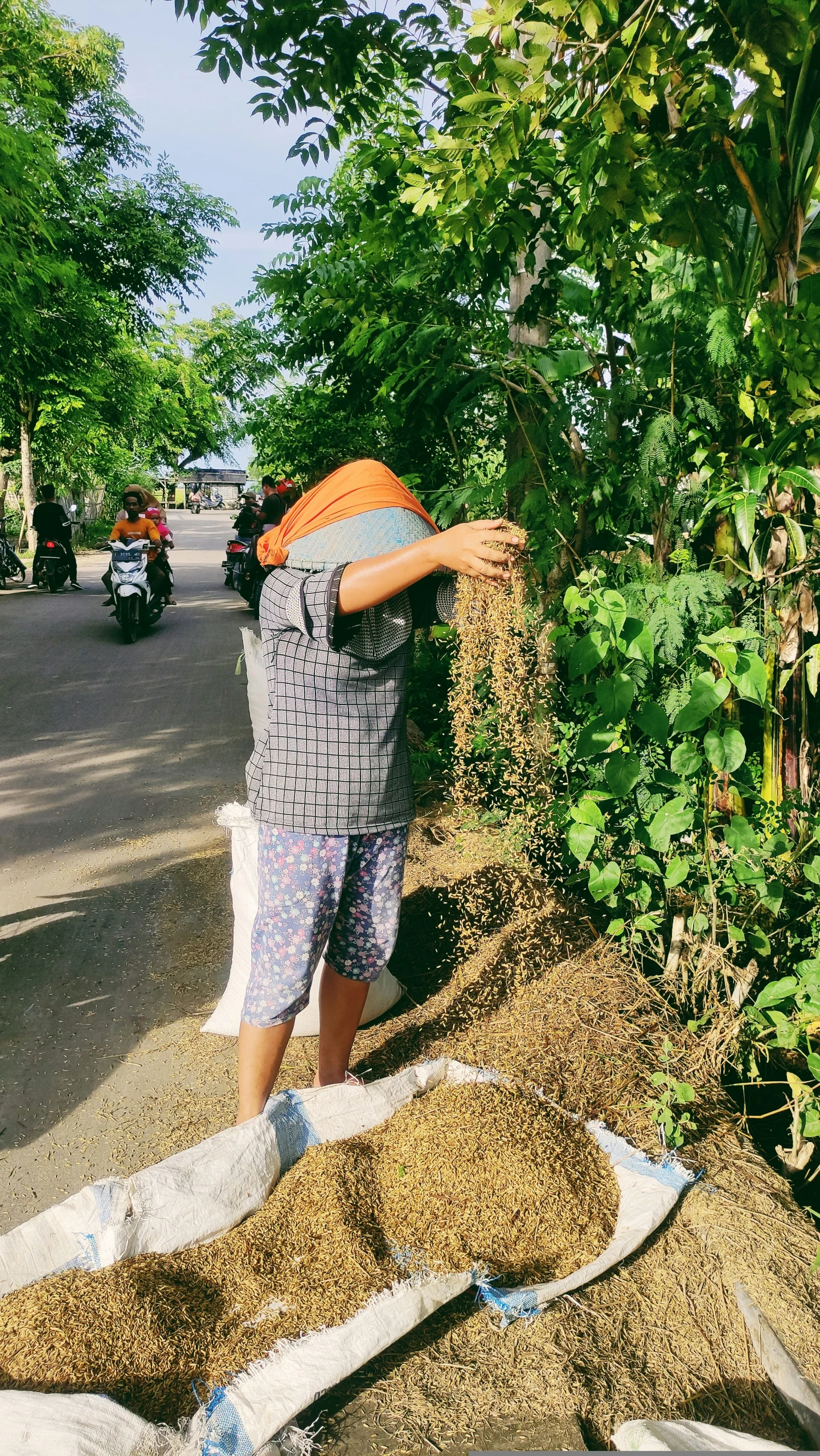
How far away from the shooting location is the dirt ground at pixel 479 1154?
5.71ft

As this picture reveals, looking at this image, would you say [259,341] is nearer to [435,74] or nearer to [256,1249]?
[435,74]

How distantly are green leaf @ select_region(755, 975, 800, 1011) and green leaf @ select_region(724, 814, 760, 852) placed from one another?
13.4 inches

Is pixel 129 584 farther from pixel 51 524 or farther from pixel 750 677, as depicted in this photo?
pixel 750 677

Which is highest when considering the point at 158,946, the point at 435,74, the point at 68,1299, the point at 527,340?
the point at 435,74

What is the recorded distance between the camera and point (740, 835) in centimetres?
237

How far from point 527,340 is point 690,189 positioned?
47.4 inches

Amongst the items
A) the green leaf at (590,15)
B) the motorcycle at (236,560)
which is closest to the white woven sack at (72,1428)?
the green leaf at (590,15)

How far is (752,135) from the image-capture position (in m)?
2.52

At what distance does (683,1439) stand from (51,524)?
1385 centimetres

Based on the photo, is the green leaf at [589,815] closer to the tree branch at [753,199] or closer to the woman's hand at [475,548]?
the woman's hand at [475,548]

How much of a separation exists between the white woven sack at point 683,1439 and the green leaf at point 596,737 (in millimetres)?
1355

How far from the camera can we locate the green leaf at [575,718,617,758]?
2.38 meters

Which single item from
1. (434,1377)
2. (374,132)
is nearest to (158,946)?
(434,1377)

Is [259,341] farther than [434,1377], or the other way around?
[259,341]
